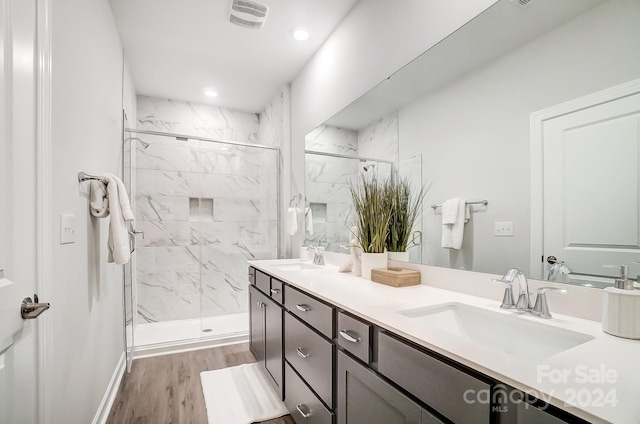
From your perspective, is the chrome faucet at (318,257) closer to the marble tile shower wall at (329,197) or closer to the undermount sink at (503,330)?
the marble tile shower wall at (329,197)

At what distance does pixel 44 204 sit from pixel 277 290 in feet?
3.92

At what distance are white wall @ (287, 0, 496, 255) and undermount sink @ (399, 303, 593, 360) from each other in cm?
124

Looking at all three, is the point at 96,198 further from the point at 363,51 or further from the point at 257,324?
the point at 363,51

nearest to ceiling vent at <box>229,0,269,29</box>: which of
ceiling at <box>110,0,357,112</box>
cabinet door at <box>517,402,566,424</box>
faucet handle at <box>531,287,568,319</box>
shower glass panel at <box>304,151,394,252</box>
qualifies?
ceiling at <box>110,0,357,112</box>

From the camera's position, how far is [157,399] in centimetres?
193

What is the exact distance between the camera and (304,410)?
56.6 inches

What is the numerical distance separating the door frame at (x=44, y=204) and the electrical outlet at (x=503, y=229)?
1.66m

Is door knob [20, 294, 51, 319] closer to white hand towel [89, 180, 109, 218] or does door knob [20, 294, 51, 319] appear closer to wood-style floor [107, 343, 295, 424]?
white hand towel [89, 180, 109, 218]

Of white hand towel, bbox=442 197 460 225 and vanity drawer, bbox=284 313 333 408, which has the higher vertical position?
white hand towel, bbox=442 197 460 225

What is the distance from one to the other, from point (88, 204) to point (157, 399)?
1.35 m

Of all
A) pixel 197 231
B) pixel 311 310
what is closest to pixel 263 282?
pixel 311 310

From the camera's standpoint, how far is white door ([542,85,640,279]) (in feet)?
2.73

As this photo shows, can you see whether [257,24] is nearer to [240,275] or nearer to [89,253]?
[89,253]

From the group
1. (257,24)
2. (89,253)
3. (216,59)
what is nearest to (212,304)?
(89,253)
